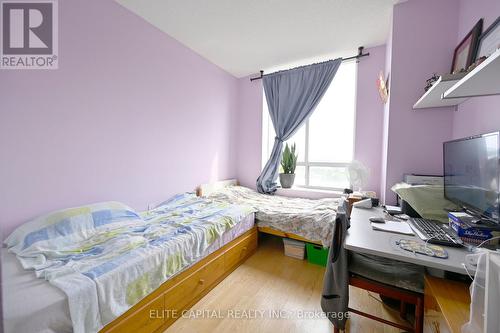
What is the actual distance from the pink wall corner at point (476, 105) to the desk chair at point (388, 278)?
102 cm

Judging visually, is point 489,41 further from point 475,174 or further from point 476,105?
point 475,174

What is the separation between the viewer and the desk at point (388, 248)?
96 cm

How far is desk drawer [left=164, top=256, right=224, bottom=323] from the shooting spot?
1.52 meters

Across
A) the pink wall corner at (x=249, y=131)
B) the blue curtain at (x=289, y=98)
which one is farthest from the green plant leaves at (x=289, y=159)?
the pink wall corner at (x=249, y=131)

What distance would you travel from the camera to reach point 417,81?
6.51 feet

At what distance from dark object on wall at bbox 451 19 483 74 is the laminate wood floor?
6.20 feet

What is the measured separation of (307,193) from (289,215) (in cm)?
105

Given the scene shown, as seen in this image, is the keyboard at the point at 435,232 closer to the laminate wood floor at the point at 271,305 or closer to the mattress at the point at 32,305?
the laminate wood floor at the point at 271,305

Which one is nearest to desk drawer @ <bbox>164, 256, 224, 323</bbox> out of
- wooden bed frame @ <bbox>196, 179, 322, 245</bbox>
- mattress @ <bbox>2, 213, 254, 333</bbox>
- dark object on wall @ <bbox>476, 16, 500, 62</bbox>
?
mattress @ <bbox>2, 213, 254, 333</bbox>

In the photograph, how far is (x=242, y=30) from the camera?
8.12 feet

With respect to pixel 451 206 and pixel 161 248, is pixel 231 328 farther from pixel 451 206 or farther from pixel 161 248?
pixel 451 206

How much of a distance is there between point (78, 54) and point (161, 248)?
181 cm

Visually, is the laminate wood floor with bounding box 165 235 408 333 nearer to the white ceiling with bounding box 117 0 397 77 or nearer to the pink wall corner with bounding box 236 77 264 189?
the pink wall corner with bounding box 236 77 264 189

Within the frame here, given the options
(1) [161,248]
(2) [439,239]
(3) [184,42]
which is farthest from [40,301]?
(3) [184,42]
